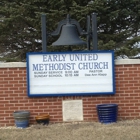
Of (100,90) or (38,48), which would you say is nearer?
(100,90)

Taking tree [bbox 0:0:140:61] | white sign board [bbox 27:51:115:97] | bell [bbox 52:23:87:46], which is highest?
tree [bbox 0:0:140:61]

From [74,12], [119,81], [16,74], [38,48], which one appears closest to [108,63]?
[119,81]

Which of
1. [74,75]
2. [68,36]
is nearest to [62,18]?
[68,36]

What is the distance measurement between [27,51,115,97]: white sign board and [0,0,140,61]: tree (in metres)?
6.71

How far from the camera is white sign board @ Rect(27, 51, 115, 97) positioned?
8.46m

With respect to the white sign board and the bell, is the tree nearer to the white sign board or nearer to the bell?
the bell

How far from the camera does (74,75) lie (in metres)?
8.47

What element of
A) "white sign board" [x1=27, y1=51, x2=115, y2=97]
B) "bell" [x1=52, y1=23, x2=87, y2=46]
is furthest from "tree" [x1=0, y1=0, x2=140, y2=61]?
"white sign board" [x1=27, y1=51, x2=115, y2=97]

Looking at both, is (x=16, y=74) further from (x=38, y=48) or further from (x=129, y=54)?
(x=38, y=48)

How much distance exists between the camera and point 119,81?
8555mm

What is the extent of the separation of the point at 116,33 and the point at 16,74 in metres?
10.3

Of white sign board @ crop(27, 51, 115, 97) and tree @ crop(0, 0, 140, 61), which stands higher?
tree @ crop(0, 0, 140, 61)

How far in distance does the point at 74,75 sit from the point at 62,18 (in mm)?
7901

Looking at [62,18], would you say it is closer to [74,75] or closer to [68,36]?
[68,36]
